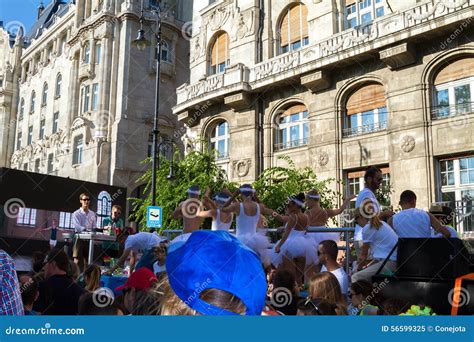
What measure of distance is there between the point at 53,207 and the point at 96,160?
1814cm

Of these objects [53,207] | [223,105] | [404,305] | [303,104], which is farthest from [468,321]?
[223,105]

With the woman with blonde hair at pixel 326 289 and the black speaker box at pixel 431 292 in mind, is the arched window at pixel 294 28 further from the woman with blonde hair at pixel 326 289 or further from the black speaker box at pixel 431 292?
the woman with blonde hair at pixel 326 289

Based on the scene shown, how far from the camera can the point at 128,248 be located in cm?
944

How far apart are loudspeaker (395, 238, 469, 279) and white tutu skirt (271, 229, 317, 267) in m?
2.13

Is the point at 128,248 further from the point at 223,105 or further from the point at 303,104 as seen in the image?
the point at 223,105

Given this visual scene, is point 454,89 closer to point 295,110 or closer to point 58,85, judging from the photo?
point 295,110

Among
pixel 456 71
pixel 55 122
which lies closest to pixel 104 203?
pixel 456 71

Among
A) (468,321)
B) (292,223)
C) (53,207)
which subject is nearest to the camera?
(468,321)

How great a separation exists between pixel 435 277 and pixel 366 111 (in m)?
15.4

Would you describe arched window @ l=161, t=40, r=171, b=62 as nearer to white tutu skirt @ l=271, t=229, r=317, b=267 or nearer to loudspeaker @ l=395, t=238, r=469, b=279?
white tutu skirt @ l=271, t=229, r=317, b=267

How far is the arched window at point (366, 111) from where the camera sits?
1900 centimetres

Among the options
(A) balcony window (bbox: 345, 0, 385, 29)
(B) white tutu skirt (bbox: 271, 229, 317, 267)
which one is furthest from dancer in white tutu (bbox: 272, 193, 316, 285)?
(A) balcony window (bbox: 345, 0, 385, 29)

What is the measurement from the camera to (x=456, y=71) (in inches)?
672

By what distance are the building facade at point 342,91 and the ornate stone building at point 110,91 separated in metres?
7.72
